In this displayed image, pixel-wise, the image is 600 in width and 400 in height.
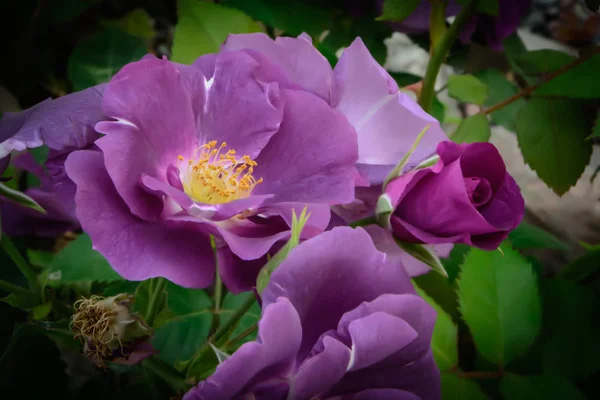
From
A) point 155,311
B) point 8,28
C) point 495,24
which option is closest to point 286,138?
point 155,311

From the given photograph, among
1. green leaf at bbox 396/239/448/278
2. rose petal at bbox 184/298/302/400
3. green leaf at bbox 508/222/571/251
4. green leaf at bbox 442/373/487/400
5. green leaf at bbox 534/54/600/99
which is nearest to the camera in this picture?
rose petal at bbox 184/298/302/400

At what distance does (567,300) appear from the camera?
21.7 inches

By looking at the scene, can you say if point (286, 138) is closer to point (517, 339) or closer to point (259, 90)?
point (259, 90)

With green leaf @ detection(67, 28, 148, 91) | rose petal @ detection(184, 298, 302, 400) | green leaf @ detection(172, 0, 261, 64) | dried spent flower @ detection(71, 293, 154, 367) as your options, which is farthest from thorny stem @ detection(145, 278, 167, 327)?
green leaf @ detection(67, 28, 148, 91)

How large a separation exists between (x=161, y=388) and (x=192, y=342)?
12 centimetres

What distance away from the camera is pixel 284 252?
1.00 ft

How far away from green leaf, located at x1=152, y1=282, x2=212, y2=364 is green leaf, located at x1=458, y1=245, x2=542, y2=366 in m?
0.25

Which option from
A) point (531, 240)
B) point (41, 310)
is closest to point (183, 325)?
point (41, 310)

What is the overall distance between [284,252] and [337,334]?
55 millimetres

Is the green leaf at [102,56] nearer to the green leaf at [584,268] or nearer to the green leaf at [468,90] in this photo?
the green leaf at [468,90]

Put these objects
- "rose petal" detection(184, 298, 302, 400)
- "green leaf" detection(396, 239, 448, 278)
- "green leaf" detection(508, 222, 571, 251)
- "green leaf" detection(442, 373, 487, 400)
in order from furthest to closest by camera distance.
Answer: "green leaf" detection(508, 222, 571, 251), "green leaf" detection(442, 373, 487, 400), "green leaf" detection(396, 239, 448, 278), "rose petal" detection(184, 298, 302, 400)

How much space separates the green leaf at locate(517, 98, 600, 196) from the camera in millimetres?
622

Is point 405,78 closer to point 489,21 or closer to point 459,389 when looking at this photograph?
point 489,21

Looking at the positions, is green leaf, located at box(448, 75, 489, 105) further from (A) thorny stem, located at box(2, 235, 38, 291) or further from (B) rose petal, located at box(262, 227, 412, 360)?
(A) thorny stem, located at box(2, 235, 38, 291)
